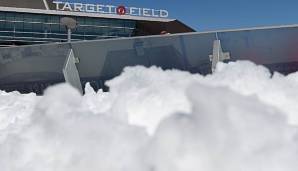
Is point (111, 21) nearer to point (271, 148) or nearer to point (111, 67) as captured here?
point (111, 67)

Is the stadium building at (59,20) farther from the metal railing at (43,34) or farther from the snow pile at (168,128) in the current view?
the snow pile at (168,128)

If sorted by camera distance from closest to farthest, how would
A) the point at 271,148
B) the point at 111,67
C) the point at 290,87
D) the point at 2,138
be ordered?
the point at 271,148 < the point at 290,87 < the point at 2,138 < the point at 111,67

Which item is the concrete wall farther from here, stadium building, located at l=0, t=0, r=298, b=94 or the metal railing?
the metal railing

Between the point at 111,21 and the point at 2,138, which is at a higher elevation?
the point at 111,21

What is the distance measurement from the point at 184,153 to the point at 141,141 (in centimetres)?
32

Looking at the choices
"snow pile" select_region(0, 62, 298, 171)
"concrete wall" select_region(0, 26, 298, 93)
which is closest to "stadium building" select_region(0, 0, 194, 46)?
"concrete wall" select_region(0, 26, 298, 93)

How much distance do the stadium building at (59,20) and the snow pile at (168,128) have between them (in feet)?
214

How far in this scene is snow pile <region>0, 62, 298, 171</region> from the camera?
2320 mm

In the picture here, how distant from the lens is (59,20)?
6975cm

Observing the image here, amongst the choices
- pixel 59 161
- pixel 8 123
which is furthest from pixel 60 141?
pixel 8 123

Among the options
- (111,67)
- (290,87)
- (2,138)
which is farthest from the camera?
(111,67)

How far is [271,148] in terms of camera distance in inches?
90.1

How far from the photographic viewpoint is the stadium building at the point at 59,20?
6788 cm

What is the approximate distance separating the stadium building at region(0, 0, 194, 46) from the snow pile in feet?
214
